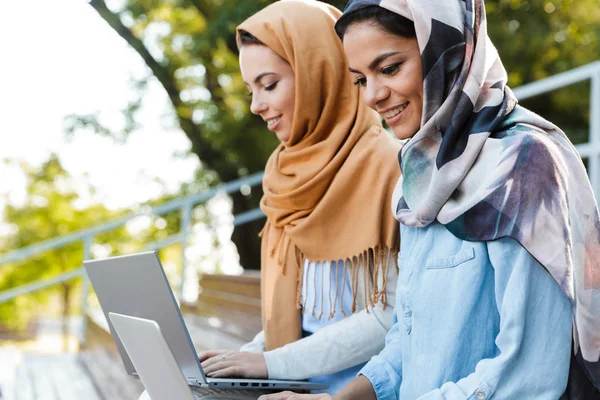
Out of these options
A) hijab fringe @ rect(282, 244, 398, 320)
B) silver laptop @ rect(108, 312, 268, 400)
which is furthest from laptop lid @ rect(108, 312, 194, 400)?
hijab fringe @ rect(282, 244, 398, 320)

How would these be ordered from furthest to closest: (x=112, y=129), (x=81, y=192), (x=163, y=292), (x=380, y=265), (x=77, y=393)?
1. (x=81, y=192)
2. (x=112, y=129)
3. (x=77, y=393)
4. (x=380, y=265)
5. (x=163, y=292)

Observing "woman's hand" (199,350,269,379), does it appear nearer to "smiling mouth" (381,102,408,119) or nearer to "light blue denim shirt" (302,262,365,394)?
"light blue denim shirt" (302,262,365,394)

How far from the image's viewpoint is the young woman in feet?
6.16

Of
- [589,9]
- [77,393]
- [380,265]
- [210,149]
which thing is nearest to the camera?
[380,265]

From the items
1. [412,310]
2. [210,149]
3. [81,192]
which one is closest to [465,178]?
[412,310]

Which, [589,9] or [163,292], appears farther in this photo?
[589,9]

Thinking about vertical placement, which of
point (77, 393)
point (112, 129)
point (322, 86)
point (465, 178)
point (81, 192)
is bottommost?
point (81, 192)

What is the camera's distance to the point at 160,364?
4.26ft

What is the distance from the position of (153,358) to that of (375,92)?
2.28 feet

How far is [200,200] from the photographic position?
654cm

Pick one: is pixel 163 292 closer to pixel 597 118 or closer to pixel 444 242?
pixel 444 242

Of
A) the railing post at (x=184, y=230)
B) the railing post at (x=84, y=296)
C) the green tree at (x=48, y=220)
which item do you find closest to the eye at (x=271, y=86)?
the railing post at (x=184, y=230)

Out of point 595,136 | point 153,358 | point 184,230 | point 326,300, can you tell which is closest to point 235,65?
point 184,230

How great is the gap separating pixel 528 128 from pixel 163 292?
0.84 metres
